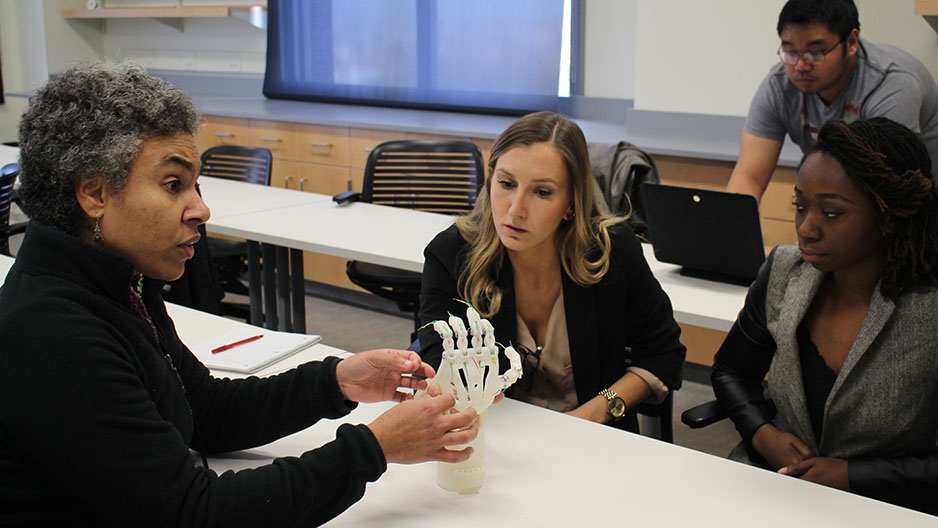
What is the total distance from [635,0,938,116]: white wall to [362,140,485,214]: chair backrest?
3.42 feet

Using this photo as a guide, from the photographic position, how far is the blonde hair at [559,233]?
1.84m

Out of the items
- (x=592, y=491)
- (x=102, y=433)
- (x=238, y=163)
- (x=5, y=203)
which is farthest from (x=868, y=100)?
(x=5, y=203)

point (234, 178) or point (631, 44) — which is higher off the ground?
point (631, 44)

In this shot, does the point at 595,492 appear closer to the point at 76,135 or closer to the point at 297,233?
the point at 76,135

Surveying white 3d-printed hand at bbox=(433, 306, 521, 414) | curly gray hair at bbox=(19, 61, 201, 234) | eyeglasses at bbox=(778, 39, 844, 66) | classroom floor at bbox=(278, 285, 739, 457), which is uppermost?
eyeglasses at bbox=(778, 39, 844, 66)

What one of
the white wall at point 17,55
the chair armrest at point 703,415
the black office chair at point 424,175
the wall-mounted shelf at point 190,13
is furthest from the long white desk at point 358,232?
the white wall at point 17,55

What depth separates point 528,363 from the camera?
1.89m

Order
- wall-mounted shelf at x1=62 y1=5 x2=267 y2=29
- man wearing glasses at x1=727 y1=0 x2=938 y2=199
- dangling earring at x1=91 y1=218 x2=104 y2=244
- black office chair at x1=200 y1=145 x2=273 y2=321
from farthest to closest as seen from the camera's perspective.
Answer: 1. wall-mounted shelf at x1=62 y1=5 x2=267 y2=29
2. black office chair at x1=200 y1=145 x2=273 y2=321
3. man wearing glasses at x1=727 y1=0 x2=938 y2=199
4. dangling earring at x1=91 y1=218 x2=104 y2=244

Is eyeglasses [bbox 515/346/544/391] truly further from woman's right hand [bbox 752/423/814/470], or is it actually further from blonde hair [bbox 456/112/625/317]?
woman's right hand [bbox 752/423/814/470]

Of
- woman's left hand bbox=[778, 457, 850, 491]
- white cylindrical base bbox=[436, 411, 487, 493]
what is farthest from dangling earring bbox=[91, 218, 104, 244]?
woman's left hand bbox=[778, 457, 850, 491]

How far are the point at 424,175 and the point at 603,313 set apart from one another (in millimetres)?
1874

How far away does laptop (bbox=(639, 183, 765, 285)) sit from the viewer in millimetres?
2182

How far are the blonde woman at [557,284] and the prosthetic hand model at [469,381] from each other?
18.1 inches

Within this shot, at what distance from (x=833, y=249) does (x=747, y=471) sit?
1.53 feet
